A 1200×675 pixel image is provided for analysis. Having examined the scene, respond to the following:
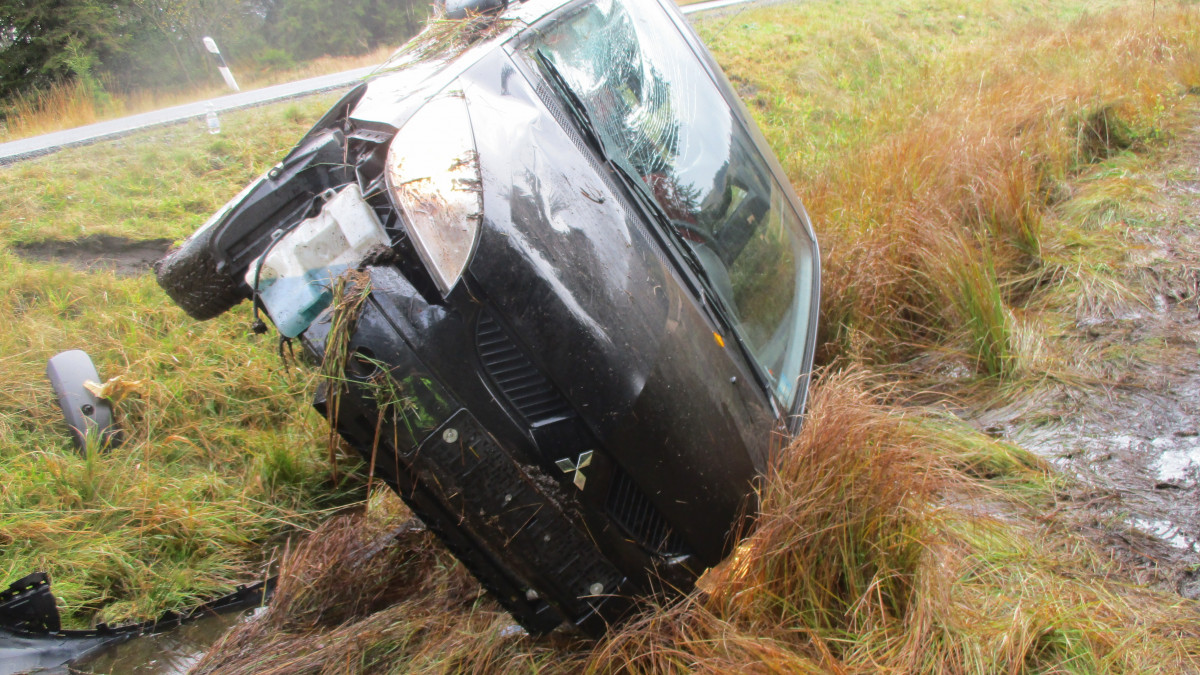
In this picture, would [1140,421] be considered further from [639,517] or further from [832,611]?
[639,517]

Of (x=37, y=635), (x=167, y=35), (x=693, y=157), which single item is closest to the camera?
(x=37, y=635)

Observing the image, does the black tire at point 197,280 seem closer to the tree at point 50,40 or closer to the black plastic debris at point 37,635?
the black plastic debris at point 37,635

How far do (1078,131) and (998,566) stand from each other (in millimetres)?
4731

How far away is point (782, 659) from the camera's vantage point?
1.71 metres

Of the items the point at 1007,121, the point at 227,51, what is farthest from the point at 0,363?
the point at 227,51

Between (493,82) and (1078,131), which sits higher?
(493,82)

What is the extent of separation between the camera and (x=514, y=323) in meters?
1.58

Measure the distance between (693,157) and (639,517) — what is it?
46.3 inches

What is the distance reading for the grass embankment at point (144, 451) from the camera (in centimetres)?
236

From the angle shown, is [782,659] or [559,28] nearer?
[782,659]

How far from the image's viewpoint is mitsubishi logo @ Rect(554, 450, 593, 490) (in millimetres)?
1637

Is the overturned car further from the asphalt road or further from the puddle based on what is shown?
the asphalt road

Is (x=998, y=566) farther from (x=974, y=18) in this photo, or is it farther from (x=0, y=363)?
(x=974, y=18)

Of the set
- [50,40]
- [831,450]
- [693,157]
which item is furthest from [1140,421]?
[50,40]
